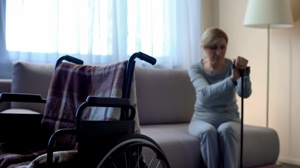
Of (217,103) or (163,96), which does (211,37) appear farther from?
(163,96)

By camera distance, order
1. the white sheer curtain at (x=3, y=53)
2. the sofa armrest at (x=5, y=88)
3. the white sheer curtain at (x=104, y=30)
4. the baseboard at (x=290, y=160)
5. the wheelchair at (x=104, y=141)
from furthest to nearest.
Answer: the baseboard at (x=290, y=160)
the white sheer curtain at (x=104, y=30)
the white sheer curtain at (x=3, y=53)
the sofa armrest at (x=5, y=88)
the wheelchair at (x=104, y=141)

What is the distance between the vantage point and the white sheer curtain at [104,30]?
254 cm

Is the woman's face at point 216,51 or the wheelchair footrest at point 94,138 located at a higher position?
the woman's face at point 216,51

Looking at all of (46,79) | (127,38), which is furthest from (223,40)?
(46,79)

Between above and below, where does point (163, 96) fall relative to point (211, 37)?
below

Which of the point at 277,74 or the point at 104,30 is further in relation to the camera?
the point at 277,74

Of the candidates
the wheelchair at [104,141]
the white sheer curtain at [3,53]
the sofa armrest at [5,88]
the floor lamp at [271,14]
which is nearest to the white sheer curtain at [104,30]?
the white sheer curtain at [3,53]

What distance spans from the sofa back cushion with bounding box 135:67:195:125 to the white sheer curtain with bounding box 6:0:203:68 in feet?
1.20

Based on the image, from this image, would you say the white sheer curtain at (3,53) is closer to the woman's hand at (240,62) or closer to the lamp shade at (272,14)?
the woman's hand at (240,62)

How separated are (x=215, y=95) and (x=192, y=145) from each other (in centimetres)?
32

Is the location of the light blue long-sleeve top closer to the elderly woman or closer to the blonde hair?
the elderly woman

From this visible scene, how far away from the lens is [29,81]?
2.21 m

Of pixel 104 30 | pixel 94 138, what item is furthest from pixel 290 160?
pixel 94 138

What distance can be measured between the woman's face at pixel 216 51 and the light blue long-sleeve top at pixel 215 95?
7 centimetres
